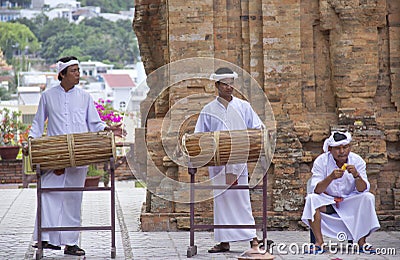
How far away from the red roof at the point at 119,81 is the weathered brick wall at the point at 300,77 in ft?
166

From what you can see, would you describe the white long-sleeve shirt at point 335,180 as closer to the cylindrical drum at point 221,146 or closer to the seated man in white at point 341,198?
the seated man in white at point 341,198

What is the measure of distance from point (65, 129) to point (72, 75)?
532mm

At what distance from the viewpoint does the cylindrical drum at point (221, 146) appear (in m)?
8.32

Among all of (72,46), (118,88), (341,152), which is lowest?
(118,88)

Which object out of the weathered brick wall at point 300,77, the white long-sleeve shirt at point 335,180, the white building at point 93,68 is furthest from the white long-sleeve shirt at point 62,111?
the white building at point 93,68

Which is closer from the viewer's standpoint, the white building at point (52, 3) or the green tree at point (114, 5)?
the green tree at point (114, 5)

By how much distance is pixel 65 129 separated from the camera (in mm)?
8719

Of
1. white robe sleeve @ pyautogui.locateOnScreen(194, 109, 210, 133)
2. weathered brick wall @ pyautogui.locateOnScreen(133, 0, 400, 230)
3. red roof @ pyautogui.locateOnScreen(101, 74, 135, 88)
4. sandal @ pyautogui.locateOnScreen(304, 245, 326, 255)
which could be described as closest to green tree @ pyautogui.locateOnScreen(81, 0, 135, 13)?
red roof @ pyautogui.locateOnScreen(101, 74, 135, 88)

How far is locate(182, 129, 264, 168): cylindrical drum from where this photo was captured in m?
8.32

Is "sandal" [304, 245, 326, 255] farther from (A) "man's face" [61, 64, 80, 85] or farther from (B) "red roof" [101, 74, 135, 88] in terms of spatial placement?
(B) "red roof" [101, 74, 135, 88]

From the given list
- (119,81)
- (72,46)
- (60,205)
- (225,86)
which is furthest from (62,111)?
(72,46)

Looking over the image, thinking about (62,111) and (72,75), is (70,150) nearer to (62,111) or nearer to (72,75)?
(62,111)

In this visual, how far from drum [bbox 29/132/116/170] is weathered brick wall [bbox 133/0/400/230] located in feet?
6.86

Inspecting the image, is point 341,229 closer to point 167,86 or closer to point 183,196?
point 183,196
